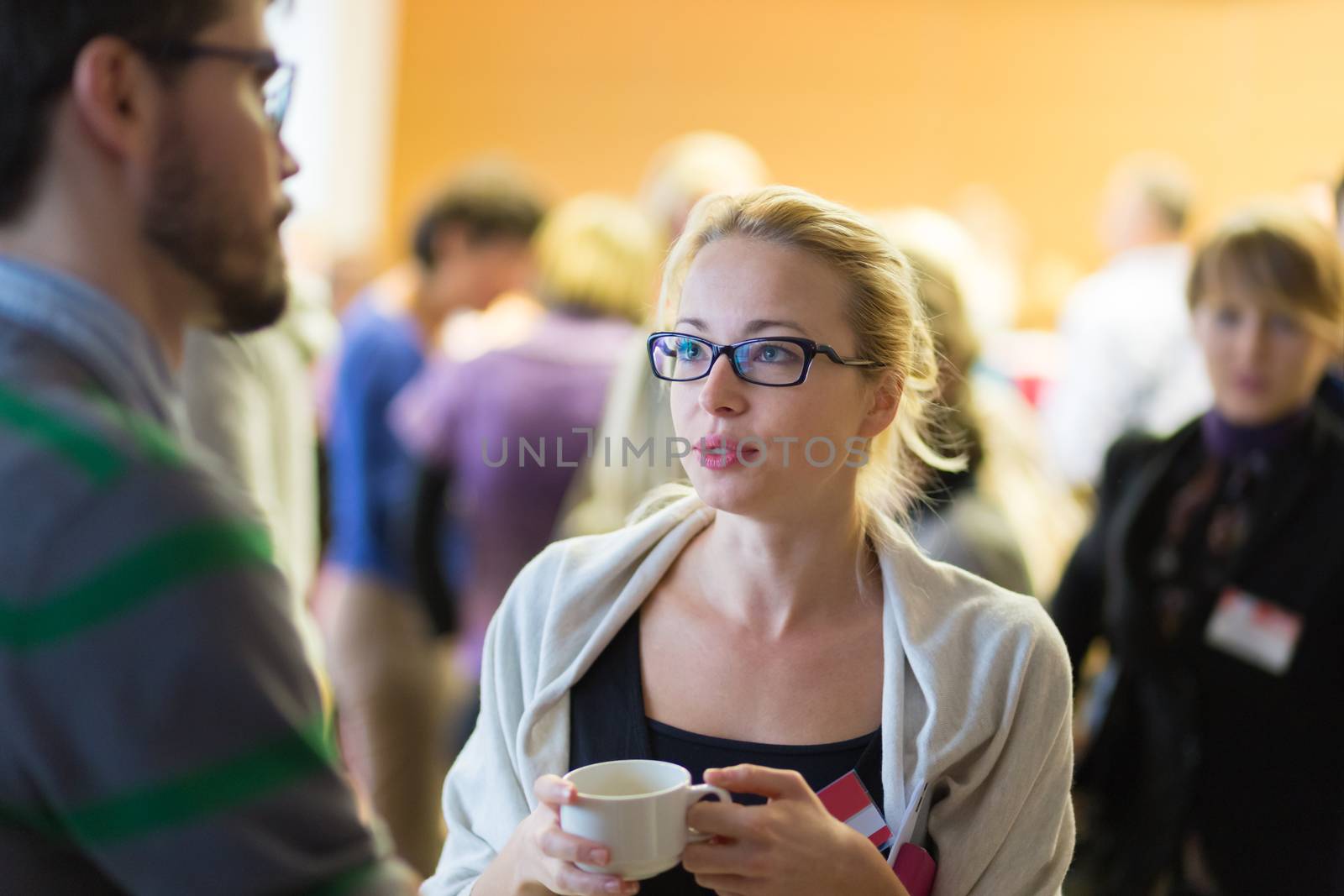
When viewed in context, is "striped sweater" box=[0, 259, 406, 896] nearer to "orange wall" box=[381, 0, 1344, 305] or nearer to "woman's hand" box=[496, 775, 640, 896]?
"woman's hand" box=[496, 775, 640, 896]

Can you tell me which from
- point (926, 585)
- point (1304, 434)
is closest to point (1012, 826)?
point (926, 585)

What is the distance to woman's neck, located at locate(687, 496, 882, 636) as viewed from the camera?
50.9 inches

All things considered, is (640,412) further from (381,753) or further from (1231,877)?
(381,753)

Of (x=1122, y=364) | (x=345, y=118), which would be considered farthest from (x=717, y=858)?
(x=345, y=118)

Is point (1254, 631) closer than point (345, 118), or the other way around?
point (1254, 631)

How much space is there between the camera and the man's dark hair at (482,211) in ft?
12.0

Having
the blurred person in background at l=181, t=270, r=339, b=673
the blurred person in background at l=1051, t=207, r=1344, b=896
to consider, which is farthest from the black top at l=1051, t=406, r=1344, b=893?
the blurred person in background at l=181, t=270, r=339, b=673

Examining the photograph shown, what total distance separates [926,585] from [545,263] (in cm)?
178

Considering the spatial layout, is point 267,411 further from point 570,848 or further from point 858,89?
point 858,89

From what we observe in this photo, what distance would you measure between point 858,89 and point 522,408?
6.60 metres

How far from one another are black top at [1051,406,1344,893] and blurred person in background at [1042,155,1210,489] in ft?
5.57

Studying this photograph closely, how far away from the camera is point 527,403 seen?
2328 mm

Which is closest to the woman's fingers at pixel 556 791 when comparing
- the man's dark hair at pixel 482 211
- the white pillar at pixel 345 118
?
the man's dark hair at pixel 482 211

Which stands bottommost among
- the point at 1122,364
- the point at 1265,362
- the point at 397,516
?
the point at 397,516
